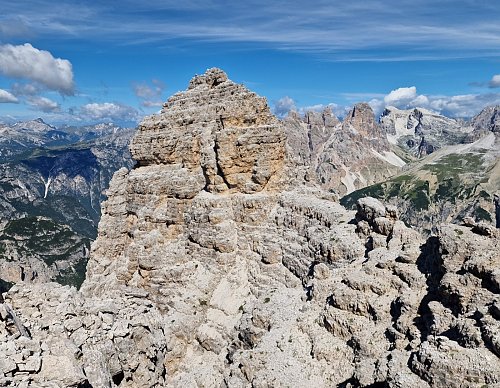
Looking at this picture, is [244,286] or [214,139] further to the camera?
[214,139]

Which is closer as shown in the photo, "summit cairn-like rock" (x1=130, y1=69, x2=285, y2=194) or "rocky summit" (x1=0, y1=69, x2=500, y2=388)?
"rocky summit" (x1=0, y1=69, x2=500, y2=388)

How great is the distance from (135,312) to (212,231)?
66.5ft

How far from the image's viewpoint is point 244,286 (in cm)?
5488

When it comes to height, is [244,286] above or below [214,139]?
below

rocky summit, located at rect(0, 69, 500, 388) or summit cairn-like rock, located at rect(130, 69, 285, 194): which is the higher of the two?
summit cairn-like rock, located at rect(130, 69, 285, 194)

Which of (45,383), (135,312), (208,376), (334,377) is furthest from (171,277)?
(45,383)

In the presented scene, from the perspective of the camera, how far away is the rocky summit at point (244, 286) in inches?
1120

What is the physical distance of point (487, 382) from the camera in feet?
79.8

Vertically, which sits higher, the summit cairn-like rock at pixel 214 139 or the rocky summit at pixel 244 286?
the summit cairn-like rock at pixel 214 139

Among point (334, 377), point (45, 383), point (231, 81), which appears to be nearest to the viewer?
point (45, 383)

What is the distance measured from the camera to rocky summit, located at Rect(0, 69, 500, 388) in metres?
28.4

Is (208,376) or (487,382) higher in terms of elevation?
(487,382)

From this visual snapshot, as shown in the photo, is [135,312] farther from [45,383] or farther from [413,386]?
[413,386]

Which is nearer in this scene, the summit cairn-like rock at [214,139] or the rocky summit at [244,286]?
the rocky summit at [244,286]
